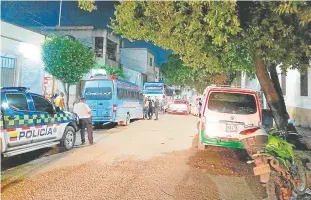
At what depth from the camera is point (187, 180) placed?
5.51m

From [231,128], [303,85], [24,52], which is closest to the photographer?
[231,128]

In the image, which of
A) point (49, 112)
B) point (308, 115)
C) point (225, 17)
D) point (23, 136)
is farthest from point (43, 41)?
point (308, 115)

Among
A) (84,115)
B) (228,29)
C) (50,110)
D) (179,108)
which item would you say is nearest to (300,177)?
(228,29)

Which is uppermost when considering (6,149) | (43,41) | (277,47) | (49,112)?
(43,41)

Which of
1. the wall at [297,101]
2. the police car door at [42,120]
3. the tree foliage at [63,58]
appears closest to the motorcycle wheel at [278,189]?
the police car door at [42,120]

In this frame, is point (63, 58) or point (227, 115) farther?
point (63, 58)

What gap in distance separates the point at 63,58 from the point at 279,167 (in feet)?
52.8

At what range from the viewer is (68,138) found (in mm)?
8477

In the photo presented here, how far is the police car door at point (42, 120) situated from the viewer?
22.8 feet

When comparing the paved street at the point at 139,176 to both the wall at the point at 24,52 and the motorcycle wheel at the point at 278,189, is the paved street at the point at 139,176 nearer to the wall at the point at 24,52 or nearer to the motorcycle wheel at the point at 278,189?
the motorcycle wheel at the point at 278,189

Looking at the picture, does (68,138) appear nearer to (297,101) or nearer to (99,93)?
(99,93)

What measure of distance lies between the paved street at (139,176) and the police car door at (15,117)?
71 cm

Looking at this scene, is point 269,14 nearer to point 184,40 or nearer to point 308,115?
point 184,40

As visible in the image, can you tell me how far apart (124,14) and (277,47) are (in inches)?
156
